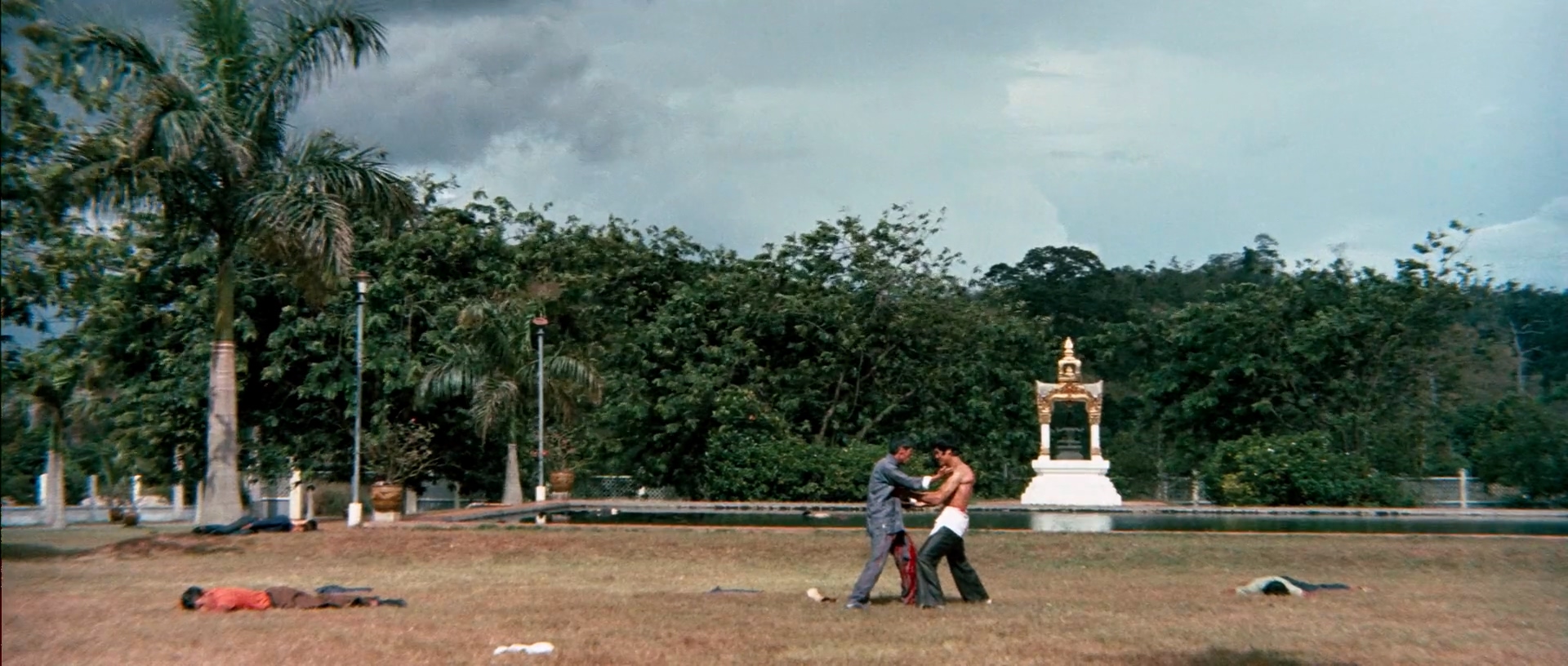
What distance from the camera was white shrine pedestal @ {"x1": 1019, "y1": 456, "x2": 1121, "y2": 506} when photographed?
3622 centimetres

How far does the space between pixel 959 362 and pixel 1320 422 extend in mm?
9399

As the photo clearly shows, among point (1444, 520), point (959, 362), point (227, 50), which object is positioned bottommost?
point (1444, 520)

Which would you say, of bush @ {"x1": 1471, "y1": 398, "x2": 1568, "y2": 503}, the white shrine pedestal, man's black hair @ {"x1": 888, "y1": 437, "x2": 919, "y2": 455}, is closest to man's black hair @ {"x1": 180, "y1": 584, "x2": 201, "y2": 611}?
man's black hair @ {"x1": 888, "y1": 437, "x2": 919, "y2": 455}

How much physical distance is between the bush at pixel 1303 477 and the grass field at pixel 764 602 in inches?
Answer: 481

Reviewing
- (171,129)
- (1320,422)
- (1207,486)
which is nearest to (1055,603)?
(171,129)

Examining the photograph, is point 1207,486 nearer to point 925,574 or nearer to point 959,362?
point 959,362

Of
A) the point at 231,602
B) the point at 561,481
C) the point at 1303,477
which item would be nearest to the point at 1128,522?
the point at 1303,477

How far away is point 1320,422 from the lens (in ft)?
127

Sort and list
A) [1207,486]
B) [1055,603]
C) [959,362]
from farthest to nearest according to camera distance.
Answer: [959,362]
[1207,486]
[1055,603]

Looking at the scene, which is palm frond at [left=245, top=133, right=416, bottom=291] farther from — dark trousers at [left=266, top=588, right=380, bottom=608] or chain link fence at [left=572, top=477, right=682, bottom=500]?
chain link fence at [left=572, top=477, right=682, bottom=500]

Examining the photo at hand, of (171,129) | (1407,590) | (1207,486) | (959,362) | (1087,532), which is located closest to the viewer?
(1407,590)

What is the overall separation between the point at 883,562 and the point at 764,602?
3.75 feet

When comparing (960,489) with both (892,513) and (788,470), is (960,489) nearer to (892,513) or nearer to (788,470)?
(892,513)

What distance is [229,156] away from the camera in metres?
21.1
